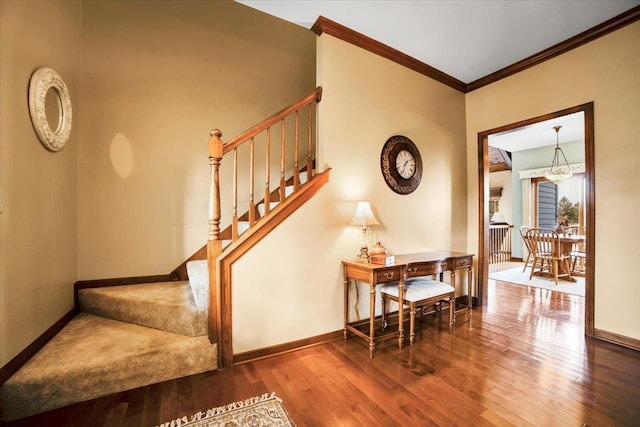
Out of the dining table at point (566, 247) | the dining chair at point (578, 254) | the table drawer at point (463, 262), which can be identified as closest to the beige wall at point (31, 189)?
the table drawer at point (463, 262)

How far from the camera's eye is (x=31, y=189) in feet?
6.31

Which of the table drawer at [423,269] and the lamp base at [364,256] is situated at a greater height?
the lamp base at [364,256]

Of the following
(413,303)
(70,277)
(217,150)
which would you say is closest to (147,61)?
(217,150)

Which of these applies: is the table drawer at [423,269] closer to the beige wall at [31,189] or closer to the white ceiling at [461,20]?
the white ceiling at [461,20]

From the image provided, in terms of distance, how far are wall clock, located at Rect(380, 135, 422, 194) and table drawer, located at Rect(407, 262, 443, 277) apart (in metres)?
0.89

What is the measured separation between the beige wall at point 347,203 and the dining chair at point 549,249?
8.28 feet

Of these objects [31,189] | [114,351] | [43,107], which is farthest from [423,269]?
[43,107]

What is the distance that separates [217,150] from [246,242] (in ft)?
2.51

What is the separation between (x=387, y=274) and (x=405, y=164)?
4.75 feet

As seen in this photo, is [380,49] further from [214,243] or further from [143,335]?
[143,335]

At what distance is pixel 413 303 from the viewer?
2473 millimetres

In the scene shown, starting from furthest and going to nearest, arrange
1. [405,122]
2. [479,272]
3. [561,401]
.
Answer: [479,272] → [405,122] → [561,401]

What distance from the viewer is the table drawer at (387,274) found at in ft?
7.82

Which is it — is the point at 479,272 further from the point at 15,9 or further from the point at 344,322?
the point at 15,9
